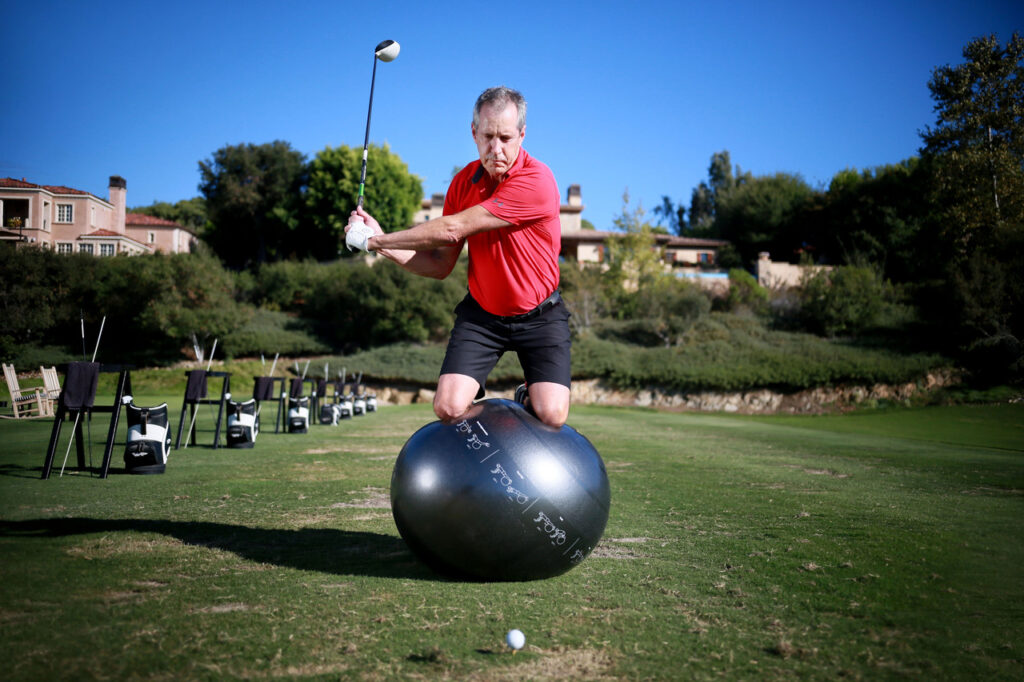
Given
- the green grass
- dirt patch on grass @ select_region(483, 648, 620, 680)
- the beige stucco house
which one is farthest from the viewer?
the beige stucco house

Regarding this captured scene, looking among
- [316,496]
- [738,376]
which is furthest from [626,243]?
[316,496]

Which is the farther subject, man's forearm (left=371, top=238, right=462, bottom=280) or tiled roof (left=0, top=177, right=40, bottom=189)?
tiled roof (left=0, top=177, right=40, bottom=189)

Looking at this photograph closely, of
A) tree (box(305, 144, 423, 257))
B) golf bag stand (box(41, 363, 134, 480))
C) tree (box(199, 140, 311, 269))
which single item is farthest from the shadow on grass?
tree (box(199, 140, 311, 269))

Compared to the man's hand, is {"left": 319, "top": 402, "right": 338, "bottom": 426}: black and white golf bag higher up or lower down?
lower down

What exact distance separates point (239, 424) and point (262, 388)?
183 cm

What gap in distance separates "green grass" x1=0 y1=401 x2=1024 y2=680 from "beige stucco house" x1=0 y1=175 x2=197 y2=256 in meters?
4.26

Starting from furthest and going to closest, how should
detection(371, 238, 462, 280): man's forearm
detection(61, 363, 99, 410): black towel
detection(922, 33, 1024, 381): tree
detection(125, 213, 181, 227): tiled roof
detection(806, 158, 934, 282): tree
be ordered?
detection(806, 158, 934, 282): tree → detection(922, 33, 1024, 381): tree → detection(125, 213, 181, 227): tiled roof → detection(61, 363, 99, 410): black towel → detection(371, 238, 462, 280): man's forearm

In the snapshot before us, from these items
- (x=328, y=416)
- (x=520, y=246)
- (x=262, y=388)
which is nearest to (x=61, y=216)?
(x=262, y=388)

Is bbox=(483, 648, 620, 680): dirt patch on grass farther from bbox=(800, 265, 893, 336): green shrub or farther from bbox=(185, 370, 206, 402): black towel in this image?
bbox=(800, 265, 893, 336): green shrub

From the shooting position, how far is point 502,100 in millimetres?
5566

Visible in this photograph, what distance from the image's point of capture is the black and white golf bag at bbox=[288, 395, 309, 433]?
745 inches

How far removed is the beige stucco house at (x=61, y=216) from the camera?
11484mm

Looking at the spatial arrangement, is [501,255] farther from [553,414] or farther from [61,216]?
[61,216]

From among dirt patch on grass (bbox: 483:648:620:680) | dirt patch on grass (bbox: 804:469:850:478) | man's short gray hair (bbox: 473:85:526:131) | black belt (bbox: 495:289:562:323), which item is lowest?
dirt patch on grass (bbox: 804:469:850:478)
